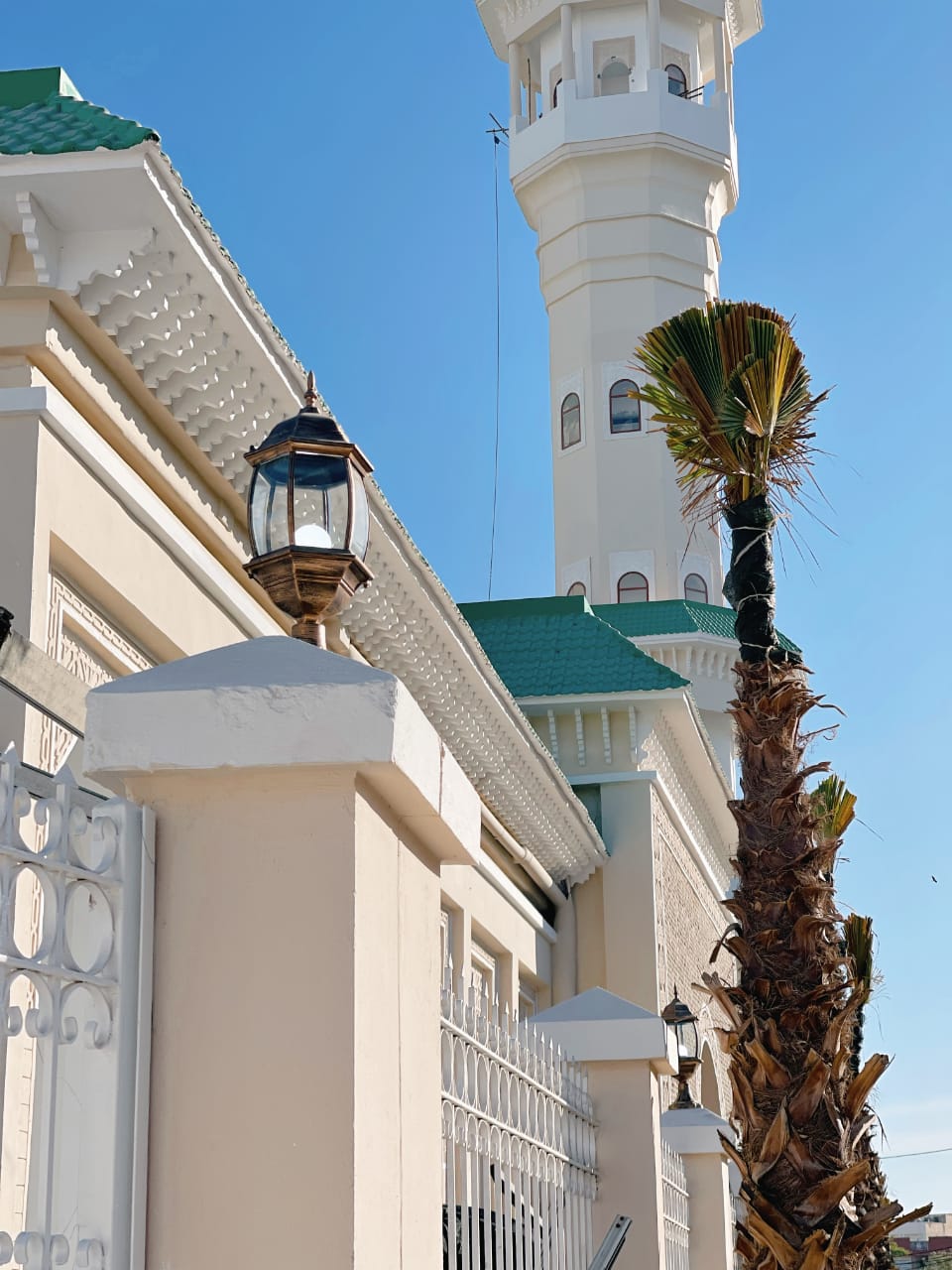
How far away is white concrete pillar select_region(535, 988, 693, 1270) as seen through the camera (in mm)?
6285

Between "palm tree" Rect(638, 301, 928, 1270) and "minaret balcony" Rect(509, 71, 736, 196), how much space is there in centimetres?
2525

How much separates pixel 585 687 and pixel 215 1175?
57.3 feet

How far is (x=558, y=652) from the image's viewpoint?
20.9 metres

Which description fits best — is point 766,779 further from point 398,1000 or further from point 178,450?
point 398,1000

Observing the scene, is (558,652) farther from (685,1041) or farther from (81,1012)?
(81,1012)

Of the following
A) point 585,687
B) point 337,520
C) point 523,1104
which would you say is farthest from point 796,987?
point 585,687

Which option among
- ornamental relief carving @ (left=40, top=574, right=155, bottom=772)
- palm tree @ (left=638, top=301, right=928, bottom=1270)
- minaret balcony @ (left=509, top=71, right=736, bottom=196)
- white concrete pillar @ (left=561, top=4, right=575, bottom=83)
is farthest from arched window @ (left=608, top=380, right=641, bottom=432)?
ornamental relief carving @ (left=40, top=574, right=155, bottom=772)

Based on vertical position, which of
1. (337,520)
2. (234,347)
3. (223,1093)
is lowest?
(223,1093)

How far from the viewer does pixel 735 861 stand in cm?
916

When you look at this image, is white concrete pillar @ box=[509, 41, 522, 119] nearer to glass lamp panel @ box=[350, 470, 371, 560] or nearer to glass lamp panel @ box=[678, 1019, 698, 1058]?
glass lamp panel @ box=[678, 1019, 698, 1058]

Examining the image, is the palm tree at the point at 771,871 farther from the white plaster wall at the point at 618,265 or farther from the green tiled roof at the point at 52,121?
the white plaster wall at the point at 618,265

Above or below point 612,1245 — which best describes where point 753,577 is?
above

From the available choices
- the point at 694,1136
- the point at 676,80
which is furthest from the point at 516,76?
the point at 694,1136

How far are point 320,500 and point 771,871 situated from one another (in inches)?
203
